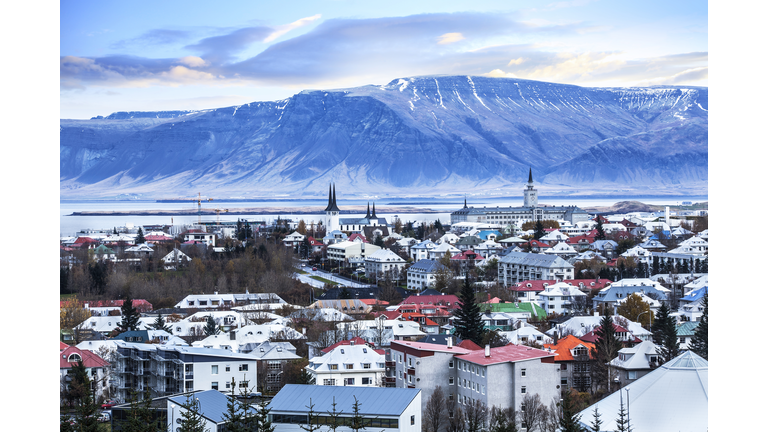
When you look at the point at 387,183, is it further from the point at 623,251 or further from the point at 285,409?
the point at 285,409

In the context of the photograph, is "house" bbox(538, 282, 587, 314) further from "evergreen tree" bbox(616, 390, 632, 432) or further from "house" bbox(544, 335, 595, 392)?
"evergreen tree" bbox(616, 390, 632, 432)

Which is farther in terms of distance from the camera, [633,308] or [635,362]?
[633,308]

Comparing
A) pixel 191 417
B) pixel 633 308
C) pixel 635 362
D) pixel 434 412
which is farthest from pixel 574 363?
pixel 191 417

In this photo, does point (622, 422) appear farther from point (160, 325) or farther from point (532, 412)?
point (160, 325)

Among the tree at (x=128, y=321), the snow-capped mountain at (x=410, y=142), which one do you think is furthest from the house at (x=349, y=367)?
the snow-capped mountain at (x=410, y=142)

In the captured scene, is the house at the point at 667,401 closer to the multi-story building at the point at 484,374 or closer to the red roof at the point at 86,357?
the multi-story building at the point at 484,374

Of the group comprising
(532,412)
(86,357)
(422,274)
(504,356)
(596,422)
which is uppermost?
(504,356)
